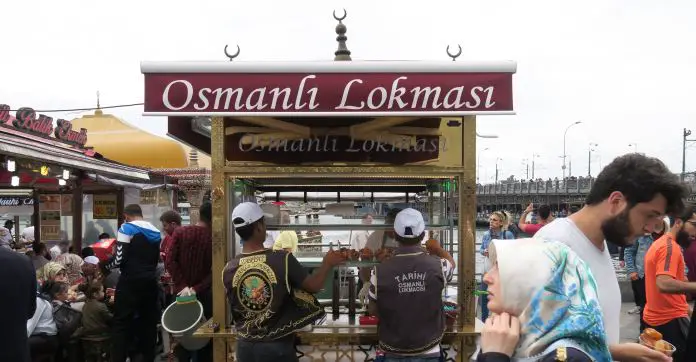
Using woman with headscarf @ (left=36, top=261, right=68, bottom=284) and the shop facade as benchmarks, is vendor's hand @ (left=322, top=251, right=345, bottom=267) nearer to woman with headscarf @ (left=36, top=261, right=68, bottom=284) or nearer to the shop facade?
woman with headscarf @ (left=36, top=261, right=68, bottom=284)

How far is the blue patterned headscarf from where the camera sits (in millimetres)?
1329

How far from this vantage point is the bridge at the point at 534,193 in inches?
2262

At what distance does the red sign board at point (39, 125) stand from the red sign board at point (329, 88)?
7714mm

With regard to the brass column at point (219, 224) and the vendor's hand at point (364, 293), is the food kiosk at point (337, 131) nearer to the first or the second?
the brass column at point (219, 224)

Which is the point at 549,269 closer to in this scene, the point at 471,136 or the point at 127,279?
the point at 471,136

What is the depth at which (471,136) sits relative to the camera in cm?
386

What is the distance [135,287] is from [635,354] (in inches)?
194

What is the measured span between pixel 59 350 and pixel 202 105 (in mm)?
3809

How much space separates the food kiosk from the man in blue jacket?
143 centimetres

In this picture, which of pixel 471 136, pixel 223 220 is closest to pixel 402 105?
Answer: pixel 471 136

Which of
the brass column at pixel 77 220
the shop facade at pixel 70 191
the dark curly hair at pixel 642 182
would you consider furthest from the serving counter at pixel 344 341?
the brass column at pixel 77 220

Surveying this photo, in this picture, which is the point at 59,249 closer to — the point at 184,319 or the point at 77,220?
the point at 77,220

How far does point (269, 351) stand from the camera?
10.8 ft

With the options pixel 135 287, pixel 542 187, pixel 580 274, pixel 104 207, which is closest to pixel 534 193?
pixel 542 187
